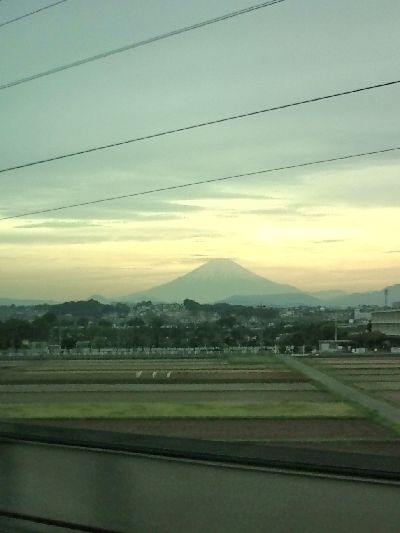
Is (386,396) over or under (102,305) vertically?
under

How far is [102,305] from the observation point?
24.3ft

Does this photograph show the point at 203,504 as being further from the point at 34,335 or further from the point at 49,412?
the point at 34,335

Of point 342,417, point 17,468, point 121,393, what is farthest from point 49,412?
point 342,417

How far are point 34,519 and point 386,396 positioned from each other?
9.18ft

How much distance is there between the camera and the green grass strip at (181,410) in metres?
4.97

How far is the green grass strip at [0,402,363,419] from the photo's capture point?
4.97 meters

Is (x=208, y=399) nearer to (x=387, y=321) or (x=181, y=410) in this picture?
(x=181, y=410)

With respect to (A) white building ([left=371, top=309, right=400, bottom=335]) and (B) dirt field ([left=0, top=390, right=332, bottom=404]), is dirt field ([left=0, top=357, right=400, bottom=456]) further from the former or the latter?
(A) white building ([left=371, top=309, right=400, bottom=335])

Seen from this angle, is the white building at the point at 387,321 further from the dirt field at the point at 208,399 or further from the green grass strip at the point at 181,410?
the green grass strip at the point at 181,410

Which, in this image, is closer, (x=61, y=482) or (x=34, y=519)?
(x=34, y=519)

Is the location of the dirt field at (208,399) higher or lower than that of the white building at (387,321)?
lower

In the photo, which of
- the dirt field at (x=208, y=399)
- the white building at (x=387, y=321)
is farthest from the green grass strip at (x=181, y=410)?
the white building at (x=387, y=321)

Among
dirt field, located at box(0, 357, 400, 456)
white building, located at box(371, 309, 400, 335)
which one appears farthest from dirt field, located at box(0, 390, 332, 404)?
white building, located at box(371, 309, 400, 335)

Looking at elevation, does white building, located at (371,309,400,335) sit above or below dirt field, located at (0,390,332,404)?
above
